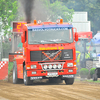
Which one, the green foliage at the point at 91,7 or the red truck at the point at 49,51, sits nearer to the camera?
the red truck at the point at 49,51

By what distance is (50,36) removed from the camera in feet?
52.4

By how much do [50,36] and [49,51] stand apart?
0.75 meters

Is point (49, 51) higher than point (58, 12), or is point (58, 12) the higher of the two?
point (58, 12)

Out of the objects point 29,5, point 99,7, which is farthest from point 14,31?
point 99,7

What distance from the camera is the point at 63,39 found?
15914 millimetres

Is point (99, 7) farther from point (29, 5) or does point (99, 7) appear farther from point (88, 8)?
point (29, 5)

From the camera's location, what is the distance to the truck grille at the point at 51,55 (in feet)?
51.2

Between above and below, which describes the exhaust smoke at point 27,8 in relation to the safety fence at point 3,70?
above

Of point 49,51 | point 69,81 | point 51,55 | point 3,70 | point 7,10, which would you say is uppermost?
point 7,10

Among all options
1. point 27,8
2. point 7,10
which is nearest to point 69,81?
point 27,8

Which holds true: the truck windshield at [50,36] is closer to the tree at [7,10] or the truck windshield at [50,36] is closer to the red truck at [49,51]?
the red truck at [49,51]

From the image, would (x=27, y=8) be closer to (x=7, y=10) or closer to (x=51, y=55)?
(x=7, y=10)

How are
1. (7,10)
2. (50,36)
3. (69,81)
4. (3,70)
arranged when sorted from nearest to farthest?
1. (50,36)
2. (69,81)
3. (3,70)
4. (7,10)

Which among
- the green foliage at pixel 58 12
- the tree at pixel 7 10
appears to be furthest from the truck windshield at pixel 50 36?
the green foliage at pixel 58 12
